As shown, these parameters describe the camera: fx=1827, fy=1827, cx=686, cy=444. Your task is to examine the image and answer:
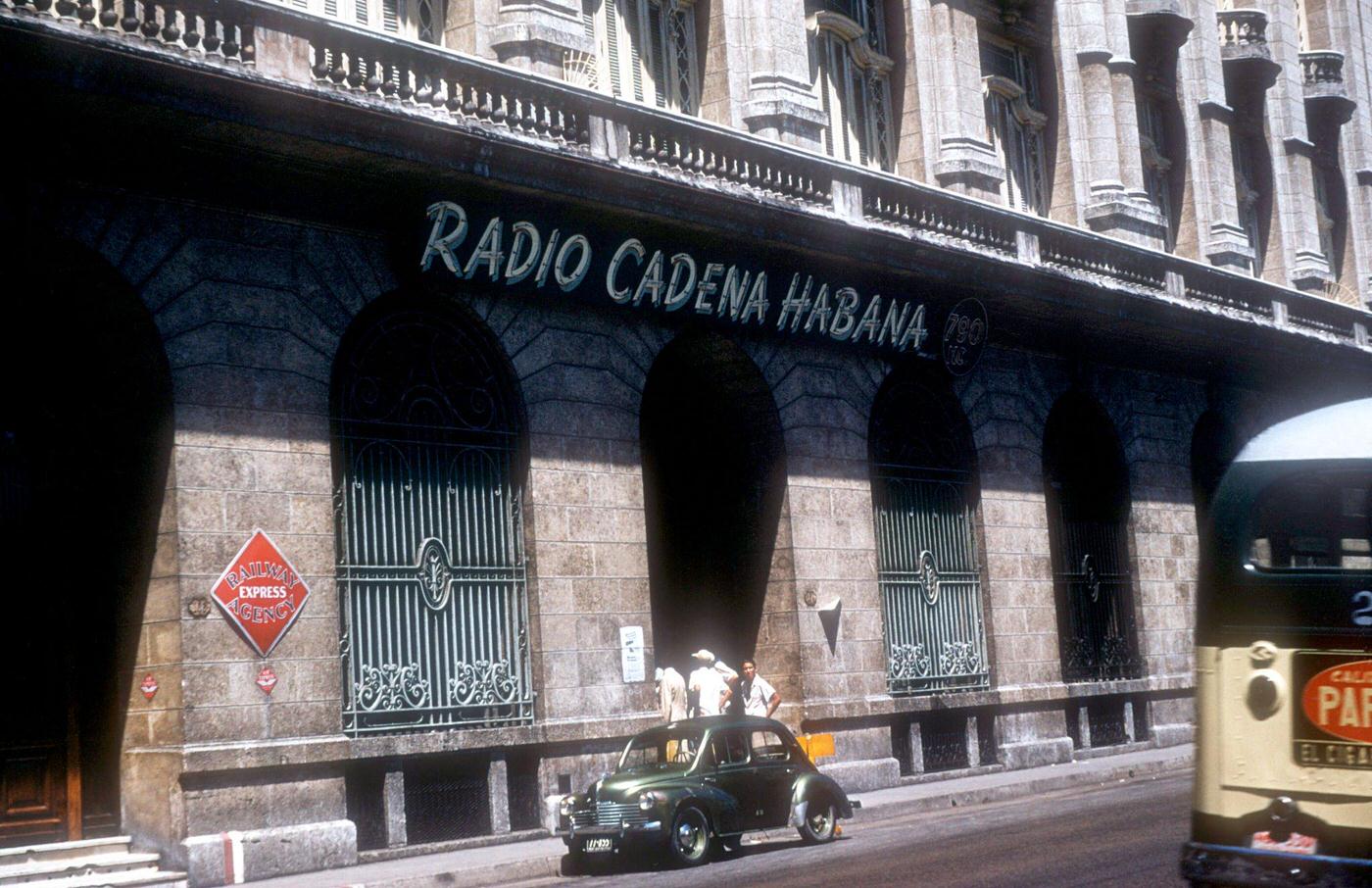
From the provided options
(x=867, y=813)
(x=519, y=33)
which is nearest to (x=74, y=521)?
(x=519, y=33)

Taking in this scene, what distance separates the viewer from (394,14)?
22.0 meters

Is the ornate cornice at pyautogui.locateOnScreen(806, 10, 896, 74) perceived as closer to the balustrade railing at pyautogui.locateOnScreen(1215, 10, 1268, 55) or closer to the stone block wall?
the stone block wall

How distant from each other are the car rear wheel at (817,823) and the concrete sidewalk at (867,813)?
2543mm

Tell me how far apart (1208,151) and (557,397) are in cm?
2016

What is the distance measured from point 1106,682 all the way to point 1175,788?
760 cm

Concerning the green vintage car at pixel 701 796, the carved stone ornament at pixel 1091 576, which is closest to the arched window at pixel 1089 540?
the carved stone ornament at pixel 1091 576

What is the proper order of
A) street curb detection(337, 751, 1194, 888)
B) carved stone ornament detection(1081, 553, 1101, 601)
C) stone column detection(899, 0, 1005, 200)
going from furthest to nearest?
carved stone ornament detection(1081, 553, 1101, 601) → stone column detection(899, 0, 1005, 200) → street curb detection(337, 751, 1194, 888)

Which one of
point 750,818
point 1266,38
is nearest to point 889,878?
point 750,818

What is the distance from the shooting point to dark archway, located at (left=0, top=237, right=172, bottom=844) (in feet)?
59.1

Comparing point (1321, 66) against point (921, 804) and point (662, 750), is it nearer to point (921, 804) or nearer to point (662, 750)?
point (921, 804)

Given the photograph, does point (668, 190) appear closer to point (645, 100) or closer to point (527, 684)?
point (645, 100)

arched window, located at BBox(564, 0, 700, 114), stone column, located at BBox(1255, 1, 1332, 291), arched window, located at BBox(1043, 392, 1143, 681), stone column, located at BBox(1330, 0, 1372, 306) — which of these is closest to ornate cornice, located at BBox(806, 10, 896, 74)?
arched window, located at BBox(564, 0, 700, 114)

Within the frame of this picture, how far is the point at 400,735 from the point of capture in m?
19.7

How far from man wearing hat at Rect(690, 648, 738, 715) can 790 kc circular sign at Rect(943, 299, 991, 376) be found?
738 centimetres
